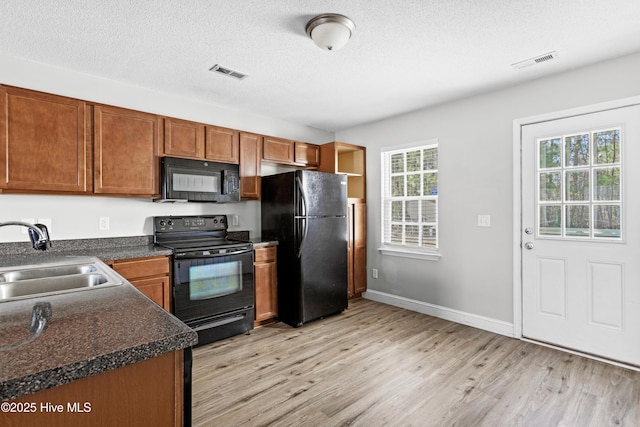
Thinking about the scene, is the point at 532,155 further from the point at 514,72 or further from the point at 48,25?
the point at 48,25

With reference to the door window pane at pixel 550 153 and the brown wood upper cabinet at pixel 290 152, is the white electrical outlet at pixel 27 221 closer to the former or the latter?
the brown wood upper cabinet at pixel 290 152

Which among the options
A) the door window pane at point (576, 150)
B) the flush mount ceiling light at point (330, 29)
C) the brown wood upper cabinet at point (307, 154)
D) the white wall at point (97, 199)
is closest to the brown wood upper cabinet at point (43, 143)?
the white wall at point (97, 199)

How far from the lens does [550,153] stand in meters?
2.89

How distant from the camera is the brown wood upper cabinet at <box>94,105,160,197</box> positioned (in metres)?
2.71

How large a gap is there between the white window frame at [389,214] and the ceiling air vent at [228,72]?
2.05m

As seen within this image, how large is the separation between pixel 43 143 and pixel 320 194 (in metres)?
2.40

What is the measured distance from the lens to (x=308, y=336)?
3148 mm

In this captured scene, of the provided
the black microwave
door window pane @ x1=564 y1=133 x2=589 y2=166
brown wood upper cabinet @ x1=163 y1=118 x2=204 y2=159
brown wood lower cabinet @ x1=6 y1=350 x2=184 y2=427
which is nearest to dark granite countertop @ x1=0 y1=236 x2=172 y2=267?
the black microwave

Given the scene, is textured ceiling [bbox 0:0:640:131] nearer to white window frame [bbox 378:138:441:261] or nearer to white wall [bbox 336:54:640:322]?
white wall [bbox 336:54:640:322]

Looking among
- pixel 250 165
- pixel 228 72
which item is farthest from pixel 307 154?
pixel 228 72

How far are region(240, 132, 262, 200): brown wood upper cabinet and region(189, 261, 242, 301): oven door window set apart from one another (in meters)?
0.87

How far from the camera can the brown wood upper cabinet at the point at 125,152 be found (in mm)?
2705

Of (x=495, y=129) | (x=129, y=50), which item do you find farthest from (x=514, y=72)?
(x=129, y=50)

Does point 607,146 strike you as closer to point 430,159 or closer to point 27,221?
point 430,159
